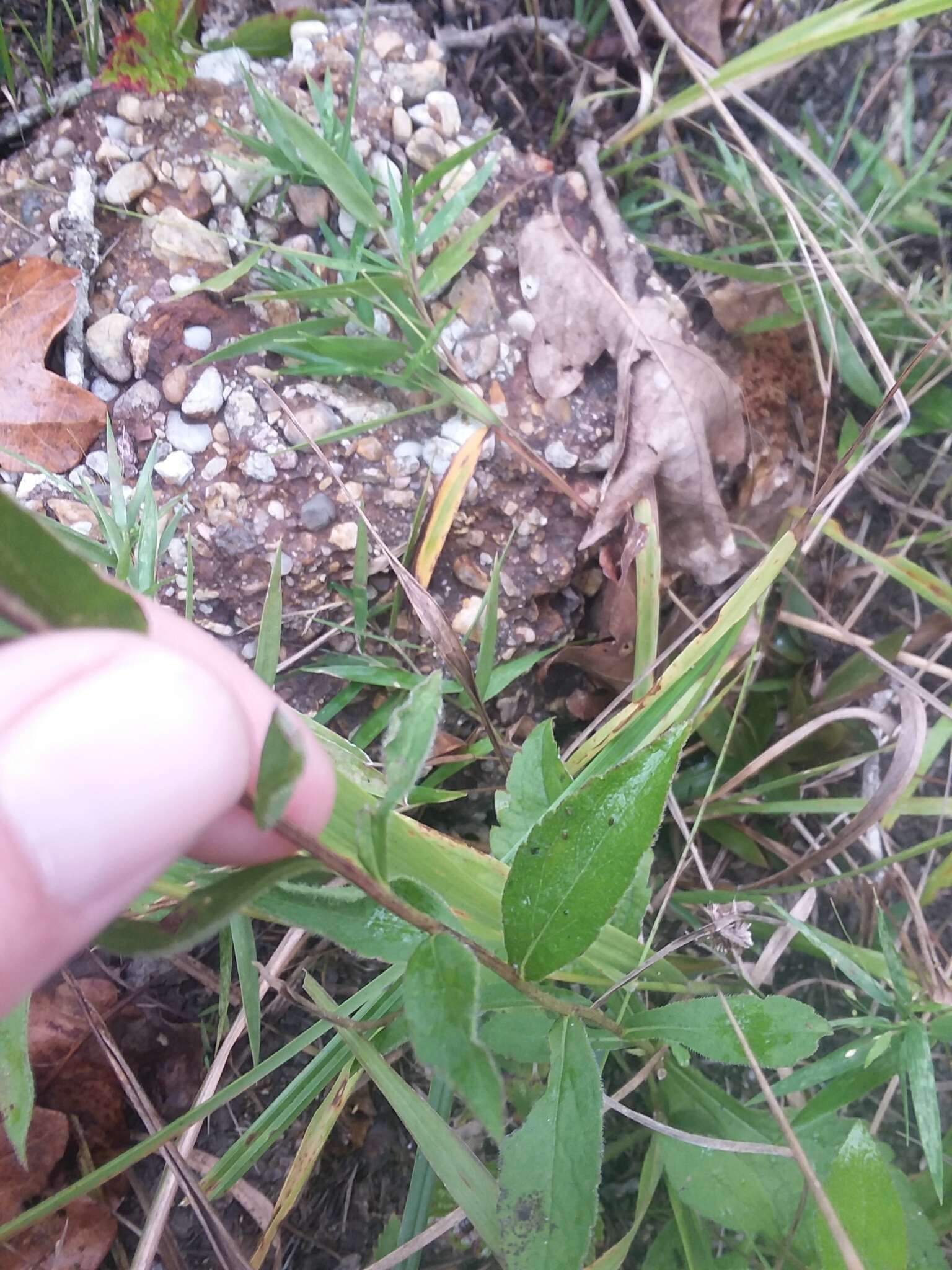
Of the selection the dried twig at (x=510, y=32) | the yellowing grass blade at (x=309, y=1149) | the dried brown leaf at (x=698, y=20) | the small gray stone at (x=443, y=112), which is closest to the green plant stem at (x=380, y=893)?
the yellowing grass blade at (x=309, y=1149)

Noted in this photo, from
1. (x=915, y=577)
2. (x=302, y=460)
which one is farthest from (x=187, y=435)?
(x=915, y=577)

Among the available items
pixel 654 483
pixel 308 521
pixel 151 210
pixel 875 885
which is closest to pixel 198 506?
pixel 308 521

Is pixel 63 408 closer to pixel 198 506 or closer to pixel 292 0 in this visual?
pixel 198 506

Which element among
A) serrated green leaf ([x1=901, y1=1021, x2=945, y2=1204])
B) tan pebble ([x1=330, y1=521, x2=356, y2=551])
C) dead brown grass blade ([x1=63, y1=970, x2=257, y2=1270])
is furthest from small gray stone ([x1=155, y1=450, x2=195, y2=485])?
serrated green leaf ([x1=901, y1=1021, x2=945, y2=1204])

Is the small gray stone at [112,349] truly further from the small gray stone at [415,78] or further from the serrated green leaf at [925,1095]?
the serrated green leaf at [925,1095]

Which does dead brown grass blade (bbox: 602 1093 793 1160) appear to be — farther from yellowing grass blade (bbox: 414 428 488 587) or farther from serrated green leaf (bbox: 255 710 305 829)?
yellowing grass blade (bbox: 414 428 488 587)

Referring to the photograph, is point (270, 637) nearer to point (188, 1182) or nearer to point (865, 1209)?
point (188, 1182)

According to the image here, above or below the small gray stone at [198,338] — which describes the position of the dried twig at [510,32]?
above
